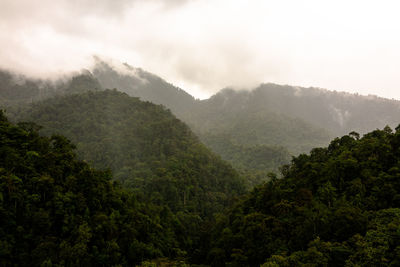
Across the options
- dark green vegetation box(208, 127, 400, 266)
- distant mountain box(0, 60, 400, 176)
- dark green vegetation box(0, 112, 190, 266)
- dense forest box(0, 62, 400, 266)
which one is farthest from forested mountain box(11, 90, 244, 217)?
dark green vegetation box(208, 127, 400, 266)

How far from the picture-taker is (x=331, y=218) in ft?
73.4

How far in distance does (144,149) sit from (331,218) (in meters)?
54.6

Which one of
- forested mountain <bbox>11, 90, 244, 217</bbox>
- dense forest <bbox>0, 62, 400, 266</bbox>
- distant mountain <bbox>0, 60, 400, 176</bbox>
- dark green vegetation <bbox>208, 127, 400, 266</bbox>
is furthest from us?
distant mountain <bbox>0, 60, 400, 176</bbox>

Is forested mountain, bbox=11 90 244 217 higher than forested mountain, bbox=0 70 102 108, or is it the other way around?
forested mountain, bbox=0 70 102 108

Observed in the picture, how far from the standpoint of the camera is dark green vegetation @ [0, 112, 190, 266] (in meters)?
23.5

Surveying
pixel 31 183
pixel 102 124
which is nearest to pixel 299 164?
pixel 31 183

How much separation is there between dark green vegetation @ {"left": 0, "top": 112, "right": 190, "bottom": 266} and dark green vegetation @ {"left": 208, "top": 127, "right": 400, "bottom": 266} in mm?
A: 9136

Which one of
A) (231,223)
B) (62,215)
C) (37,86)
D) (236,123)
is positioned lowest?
(231,223)

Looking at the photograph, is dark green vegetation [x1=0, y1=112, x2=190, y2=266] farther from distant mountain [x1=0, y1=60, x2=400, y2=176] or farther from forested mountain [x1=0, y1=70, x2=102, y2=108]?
forested mountain [x1=0, y1=70, x2=102, y2=108]

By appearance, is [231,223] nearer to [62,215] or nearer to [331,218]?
[331,218]

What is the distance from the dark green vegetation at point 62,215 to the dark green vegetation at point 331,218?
914 centimetres

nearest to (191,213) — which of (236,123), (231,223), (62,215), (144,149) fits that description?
(231,223)

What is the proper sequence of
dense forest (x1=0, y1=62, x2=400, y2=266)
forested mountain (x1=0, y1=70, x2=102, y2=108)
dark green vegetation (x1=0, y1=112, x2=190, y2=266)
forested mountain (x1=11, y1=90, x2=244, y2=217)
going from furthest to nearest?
1. forested mountain (x1=0, y1=70, x2=102, y2=108)
2. forested mountain (x1=11, y1=90, x2=244, y2=217)
3. dark green vegetation (x1=0, y1=112, x2=190, y2=266)
4. dense forest (x1=0, y1=62, x2=400, y2=266)

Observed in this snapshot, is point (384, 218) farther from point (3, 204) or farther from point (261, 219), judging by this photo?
point (3, 204)
